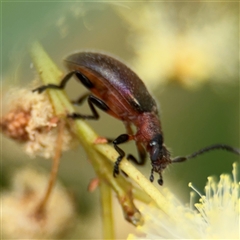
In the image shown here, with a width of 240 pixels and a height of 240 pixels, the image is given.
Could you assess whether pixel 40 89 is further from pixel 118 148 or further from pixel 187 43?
pixel 187 43

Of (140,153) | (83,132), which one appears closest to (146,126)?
(140,153)

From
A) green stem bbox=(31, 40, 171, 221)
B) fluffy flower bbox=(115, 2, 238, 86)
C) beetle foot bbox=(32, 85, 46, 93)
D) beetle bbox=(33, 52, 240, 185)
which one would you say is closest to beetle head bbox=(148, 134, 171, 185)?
beetle bbox=(33, 52, 240, 185)

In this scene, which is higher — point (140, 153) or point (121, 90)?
point (121, 90)

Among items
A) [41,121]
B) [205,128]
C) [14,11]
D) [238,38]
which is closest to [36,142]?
[41,121]

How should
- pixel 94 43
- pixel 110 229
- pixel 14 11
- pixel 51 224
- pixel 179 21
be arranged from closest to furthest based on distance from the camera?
pixel 14 11 → pixel 110 229 → pixel 51 224 → pixel 94 43 → pixel 179 21

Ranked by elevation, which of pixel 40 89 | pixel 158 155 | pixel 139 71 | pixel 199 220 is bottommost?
pixel 199 220

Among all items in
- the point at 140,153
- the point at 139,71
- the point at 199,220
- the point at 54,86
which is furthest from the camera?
the point at 139,71

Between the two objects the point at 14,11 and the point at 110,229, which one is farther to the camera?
the point at 110,229

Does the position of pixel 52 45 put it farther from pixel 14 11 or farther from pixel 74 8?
pixel 14 11
